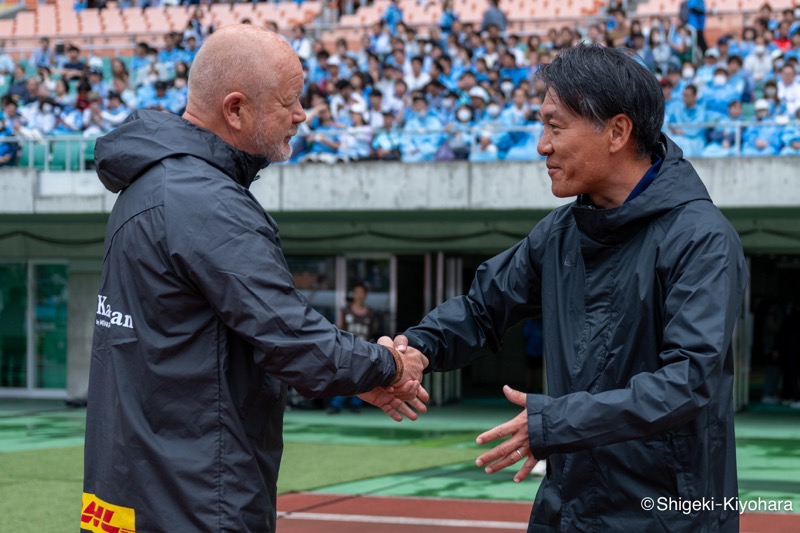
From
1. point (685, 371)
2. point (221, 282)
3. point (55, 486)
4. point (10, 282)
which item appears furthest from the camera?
point (10, 282)

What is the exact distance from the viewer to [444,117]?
1652 cm

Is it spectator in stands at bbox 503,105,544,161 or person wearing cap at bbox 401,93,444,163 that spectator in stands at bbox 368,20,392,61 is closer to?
person wearing cap at bbox 401,93,444,163

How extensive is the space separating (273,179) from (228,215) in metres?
12.9

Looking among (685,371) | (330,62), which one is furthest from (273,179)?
(685,371)

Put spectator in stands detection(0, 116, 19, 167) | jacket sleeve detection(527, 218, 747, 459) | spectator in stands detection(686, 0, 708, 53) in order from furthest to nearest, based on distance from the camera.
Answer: spectator in stands detection(686, 0, 708, 53), spectator in stands detection(0, 116, 19, 167), jacket sleeve detection(527, 218, 747, 459)

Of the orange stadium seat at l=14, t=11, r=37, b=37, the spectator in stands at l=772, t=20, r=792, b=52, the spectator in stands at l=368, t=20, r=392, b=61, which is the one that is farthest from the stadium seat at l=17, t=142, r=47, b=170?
the spectator in stands at l=772, t=20, r=792, b=52

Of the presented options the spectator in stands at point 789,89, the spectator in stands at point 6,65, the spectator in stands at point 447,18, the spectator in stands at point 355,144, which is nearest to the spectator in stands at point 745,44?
the spectator in stands at point 789,89

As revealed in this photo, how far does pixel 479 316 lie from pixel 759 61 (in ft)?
46.6

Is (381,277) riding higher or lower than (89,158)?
lower

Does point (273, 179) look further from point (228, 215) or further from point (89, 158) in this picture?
point (228, 215)

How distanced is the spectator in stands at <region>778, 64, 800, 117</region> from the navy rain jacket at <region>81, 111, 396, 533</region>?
42.8ft

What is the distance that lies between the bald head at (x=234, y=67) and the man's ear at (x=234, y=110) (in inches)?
0.7

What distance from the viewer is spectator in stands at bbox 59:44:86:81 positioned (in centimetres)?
2056

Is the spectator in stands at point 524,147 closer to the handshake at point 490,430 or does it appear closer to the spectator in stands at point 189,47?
the spectator in stands at point 189,47
